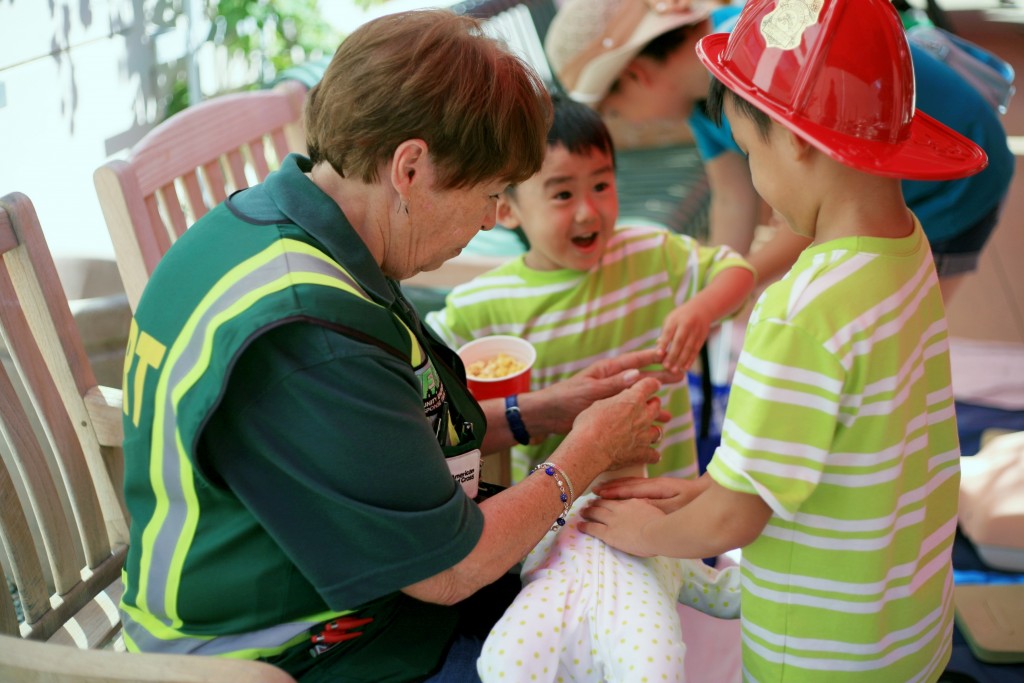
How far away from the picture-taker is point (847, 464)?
49.1 inches

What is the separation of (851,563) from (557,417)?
0.73m

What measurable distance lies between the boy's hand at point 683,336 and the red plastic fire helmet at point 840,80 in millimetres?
753

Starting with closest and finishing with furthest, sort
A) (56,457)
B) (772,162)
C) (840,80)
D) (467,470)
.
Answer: (840,80) → (772,162) → (467,470) → (56,457)

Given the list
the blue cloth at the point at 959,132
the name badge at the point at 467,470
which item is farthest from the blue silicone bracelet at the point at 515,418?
the blue cloth at the point at 959,132

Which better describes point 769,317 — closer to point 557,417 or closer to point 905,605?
point 905,605

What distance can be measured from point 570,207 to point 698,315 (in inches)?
14.8

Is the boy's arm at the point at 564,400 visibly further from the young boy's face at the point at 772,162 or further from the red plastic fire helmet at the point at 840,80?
the red plastic fire helmet at the point at 840,80

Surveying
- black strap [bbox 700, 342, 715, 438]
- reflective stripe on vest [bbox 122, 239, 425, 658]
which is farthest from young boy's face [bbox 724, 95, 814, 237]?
black strap [bbox 700, 342, 715, 438]

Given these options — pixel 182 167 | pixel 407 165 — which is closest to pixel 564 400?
pixel 407 165

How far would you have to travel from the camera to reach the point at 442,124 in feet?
4.37

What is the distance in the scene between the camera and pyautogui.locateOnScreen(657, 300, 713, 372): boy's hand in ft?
6.33

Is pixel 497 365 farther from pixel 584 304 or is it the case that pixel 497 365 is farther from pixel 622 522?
pixel 622 522

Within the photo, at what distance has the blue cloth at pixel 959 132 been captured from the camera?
2318mm

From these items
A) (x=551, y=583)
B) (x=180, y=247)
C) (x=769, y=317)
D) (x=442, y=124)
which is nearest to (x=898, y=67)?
(x=769, y=317)
